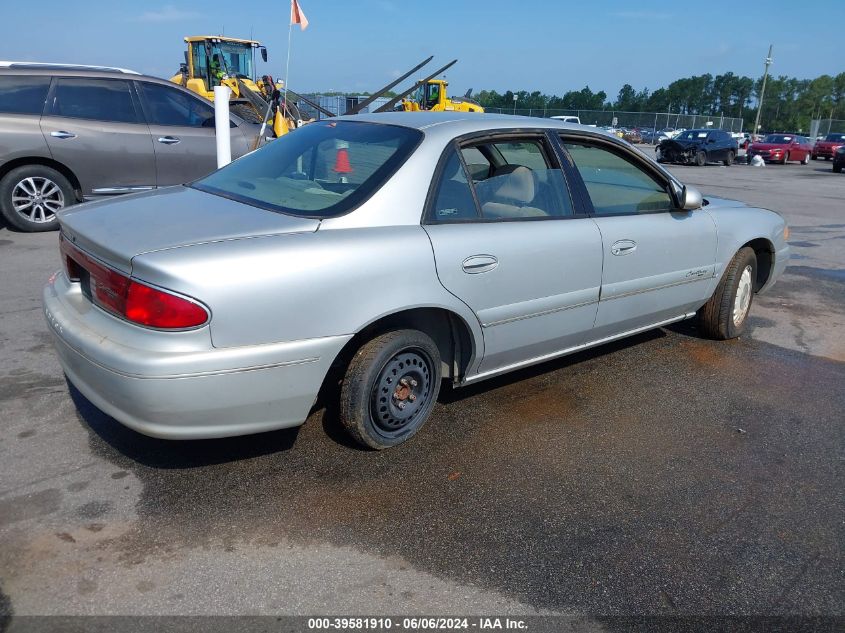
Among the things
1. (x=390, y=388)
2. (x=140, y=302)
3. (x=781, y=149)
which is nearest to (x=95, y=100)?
(x=140, y=302)

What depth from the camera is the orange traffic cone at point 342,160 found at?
11.5 feet

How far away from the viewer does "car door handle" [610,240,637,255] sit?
407cm

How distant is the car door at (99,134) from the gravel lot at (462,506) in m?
3.95

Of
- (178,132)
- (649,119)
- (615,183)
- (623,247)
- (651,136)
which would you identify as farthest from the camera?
(649,119)

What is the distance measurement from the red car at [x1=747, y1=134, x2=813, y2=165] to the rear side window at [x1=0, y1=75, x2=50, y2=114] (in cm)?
3086

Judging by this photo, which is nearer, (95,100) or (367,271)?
(367,271)

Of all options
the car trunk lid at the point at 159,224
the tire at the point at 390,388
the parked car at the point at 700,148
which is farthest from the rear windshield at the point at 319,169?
the parked car at the point at 700,148

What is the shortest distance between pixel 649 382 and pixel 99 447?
3207mm

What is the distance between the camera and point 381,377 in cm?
326

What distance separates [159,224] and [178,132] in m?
5.91

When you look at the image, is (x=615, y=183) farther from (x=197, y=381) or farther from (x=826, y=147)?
(x=826, y=147)

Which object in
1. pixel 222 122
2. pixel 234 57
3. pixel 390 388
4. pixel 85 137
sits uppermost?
pixel 234 57

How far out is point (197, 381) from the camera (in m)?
2.69

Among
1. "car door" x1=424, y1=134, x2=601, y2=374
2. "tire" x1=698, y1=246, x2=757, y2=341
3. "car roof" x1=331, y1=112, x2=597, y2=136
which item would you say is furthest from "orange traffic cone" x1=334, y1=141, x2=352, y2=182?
"tire" x1=698, y1=246, x2=757, y2=341
